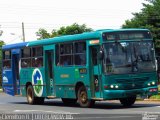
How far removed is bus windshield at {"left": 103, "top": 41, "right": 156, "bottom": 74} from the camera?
2172cm

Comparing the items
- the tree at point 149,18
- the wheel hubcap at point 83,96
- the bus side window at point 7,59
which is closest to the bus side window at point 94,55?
the wheel hubcap at point 83,96

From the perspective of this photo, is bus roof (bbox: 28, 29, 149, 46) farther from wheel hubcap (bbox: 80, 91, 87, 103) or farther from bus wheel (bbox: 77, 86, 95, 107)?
wheel hubcap (bbox: 80, 91, 87, 103)

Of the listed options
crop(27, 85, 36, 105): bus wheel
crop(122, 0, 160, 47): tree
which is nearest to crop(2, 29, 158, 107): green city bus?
crop(27, 85, 36, 105): bus wheel

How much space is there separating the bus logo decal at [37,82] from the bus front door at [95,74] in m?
4.96

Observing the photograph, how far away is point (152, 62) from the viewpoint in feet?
73.4

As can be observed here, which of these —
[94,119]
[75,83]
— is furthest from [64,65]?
[94,119]

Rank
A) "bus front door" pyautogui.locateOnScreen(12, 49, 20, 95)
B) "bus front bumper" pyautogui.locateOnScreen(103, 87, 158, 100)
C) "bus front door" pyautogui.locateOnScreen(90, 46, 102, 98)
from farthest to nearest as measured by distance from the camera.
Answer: "bus front door" pyautogui.locateOnScreen(12, 49, 20, 95) → "bus front door" pyautogui.locateOnScreen(90, 46, 102, 98) → "bus front bumper" pyautogui.locateOnScreen(103, 87, 158, 100)

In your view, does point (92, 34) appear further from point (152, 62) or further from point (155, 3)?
point (155, 3)

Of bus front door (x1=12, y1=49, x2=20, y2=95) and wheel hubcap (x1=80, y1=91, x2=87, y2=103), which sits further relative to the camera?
bus front door (x1=12, y1=49, x2=20, y2=95)

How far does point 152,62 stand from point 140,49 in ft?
2.26

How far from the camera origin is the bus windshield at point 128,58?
21.7 metres

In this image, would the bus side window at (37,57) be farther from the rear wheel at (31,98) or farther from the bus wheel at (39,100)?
the bus wheel at (39,100)

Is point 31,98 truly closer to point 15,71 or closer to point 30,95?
point 30,95

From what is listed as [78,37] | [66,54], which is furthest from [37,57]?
[78,37]
